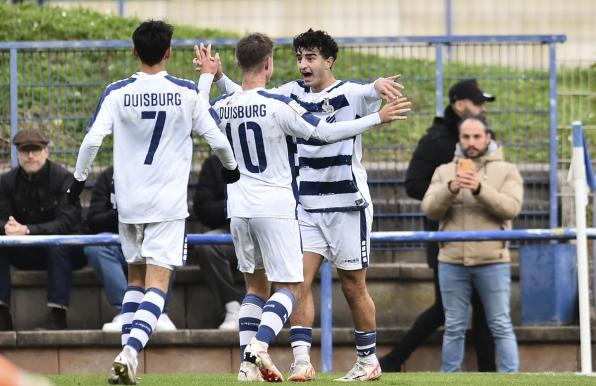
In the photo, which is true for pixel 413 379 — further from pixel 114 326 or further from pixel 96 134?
pixel 114 326

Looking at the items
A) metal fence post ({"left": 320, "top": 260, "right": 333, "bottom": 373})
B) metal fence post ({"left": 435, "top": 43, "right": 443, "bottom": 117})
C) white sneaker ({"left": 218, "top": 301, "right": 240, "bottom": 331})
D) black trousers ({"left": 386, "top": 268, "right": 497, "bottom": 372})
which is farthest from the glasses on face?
metal fence post ({"left": 435, "top": 43, "right": 443, "bottom": 117})

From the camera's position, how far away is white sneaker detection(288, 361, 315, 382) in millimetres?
10055

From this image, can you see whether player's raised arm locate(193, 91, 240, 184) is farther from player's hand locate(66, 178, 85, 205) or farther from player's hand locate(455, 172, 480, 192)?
player's hand locate(455, 172, 480, 192)

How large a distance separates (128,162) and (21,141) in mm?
4087

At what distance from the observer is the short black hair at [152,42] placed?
9844mm

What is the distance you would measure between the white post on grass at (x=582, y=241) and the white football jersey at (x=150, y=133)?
10.9 ft

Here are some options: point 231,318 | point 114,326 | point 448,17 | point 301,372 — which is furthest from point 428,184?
point 448,17

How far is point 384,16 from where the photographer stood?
2152 cm

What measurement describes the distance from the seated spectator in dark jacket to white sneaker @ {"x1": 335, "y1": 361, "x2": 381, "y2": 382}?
3.34 metres

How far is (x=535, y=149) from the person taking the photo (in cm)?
1530

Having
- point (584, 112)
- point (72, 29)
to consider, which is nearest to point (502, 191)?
point (584, 112)

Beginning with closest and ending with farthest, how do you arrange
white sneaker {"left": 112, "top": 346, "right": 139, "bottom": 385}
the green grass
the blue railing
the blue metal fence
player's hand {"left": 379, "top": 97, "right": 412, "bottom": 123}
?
white sneaker {"left": 112, "top": 346, "right": 139, "bottom": 385} → player's hand {"left": 379, "top": 97, "right": 412, "bottom": 123} → the green grass → the blue railing → the blue metal fence

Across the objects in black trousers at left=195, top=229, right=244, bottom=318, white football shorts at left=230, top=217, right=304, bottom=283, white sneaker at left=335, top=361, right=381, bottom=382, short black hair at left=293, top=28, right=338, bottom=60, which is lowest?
white sneaker at left=335, top=361, right=381, bottom=382

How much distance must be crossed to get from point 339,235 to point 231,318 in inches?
134
